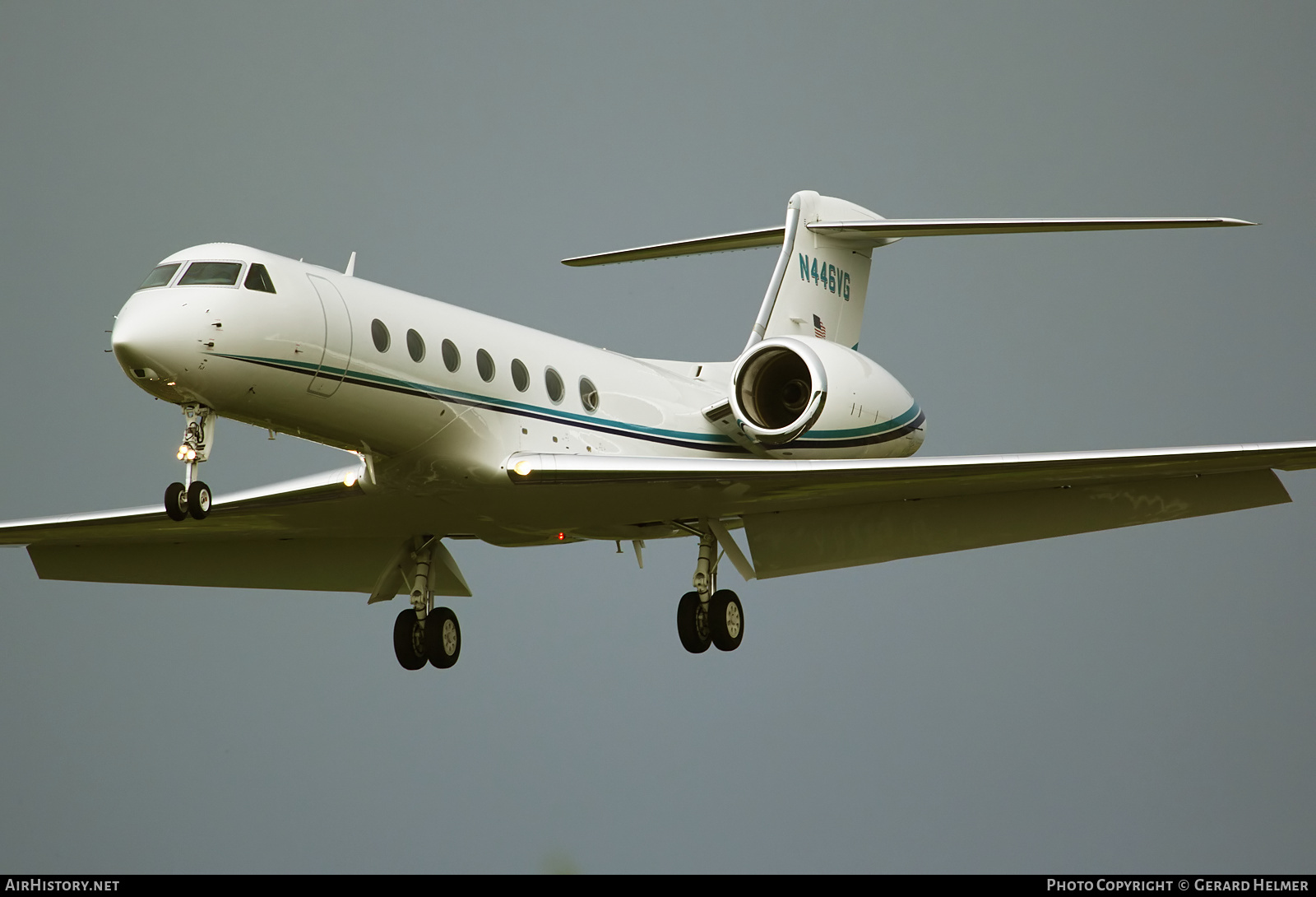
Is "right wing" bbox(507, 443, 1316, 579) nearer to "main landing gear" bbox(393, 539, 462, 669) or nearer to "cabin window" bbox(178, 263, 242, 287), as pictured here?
"main landing gear" bbox(393, 539, 462, 669)

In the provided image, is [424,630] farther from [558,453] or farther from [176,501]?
[176,501]

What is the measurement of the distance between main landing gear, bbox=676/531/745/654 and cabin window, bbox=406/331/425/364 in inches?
170

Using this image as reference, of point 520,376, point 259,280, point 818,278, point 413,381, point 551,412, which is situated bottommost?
point 413,381

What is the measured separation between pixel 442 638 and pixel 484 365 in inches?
153

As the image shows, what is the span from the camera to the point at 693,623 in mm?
16734

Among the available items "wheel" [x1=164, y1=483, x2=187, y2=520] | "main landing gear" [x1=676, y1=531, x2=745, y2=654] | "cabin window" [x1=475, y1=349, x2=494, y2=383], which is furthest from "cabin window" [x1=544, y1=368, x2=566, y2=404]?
"wheel" [x1=164, y1=483, x2=187, y2=520]

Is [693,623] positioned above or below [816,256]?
below

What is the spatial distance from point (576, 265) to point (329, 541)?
14.3ft

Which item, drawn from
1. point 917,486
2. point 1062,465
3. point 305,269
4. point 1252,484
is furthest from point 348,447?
point 1252,484

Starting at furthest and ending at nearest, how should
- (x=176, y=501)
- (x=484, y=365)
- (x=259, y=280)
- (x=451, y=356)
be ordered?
1. (x=484, y=365)
2. (x=451, y=356)
3. (x=259, y=280)
4. (x=176, y=501)

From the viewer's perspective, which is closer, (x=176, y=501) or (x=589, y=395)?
(x=176, y=501)

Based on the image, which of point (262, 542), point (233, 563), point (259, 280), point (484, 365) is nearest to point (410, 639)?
point (262, 542)

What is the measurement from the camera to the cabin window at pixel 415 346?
13.6m

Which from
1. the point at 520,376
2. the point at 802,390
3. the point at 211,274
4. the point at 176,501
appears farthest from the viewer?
the point at 802,390
